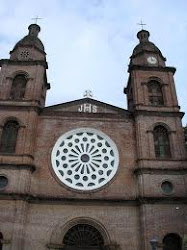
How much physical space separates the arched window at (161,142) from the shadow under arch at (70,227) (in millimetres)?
6660

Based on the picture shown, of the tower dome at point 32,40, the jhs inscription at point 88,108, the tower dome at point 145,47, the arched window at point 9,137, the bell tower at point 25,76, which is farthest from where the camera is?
the tower dome at point 145,47

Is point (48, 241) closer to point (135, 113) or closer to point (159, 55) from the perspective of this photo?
point (135, 113)

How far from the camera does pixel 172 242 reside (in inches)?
828

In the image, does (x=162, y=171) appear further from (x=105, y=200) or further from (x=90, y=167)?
(x=90, y=167)

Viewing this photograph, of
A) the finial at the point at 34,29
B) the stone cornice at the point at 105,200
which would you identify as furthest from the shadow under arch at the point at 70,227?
the finial at the point at 34,29

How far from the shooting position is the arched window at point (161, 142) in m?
24.5

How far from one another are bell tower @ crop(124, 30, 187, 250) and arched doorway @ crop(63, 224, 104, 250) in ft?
9.27

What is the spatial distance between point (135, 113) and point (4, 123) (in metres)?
9.80

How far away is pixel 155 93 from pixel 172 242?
12.1 metres

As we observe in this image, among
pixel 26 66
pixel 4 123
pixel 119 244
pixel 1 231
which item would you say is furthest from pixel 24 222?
pixel 26 66

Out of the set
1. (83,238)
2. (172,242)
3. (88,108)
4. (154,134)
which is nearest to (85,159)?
(88,108)

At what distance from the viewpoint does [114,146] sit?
24.7 meters

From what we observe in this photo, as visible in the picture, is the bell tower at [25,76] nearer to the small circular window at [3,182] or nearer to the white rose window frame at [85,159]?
the white rose window frame at [85,159]

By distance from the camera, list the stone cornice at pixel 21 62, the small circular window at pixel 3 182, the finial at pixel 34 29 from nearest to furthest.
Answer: the small circular window at pixel 3 182 < the stone cornice at pixel 21 62 < the finial at pixel 34 29
